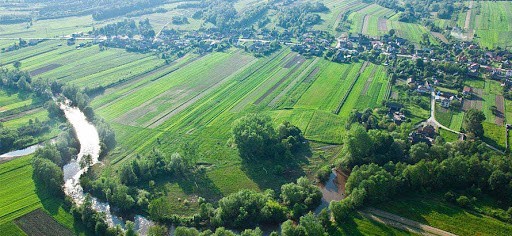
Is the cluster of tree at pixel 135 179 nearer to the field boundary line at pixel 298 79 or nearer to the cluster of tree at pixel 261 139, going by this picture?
the cluster of tree at pixel 261 139

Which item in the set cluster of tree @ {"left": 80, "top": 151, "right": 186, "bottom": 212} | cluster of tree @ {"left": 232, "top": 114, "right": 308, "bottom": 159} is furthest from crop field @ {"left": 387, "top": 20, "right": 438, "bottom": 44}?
Answer: cluster of tree @ {"left": 80, "top": 151, "right": 186, "bottom": 212}

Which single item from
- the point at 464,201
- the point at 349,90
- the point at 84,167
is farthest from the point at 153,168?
the point at 349,90

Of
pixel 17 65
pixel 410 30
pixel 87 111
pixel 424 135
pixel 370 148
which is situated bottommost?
pixel 87 111

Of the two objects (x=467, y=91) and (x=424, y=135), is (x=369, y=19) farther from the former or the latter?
(x=424, y=135)

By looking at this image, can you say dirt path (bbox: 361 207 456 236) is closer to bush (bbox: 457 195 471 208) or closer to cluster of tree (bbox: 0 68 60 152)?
bush (bbox: 457 195 471 208)

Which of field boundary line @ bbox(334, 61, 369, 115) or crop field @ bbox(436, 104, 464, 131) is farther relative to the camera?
field boundary line @ bbox(334, 61, 369, 115)

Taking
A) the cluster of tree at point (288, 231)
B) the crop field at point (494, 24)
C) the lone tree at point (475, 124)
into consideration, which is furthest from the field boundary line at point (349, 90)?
the crop field at point (494, 24)

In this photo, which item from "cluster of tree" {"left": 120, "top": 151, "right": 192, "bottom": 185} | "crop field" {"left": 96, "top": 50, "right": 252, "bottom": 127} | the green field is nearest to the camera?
the green field

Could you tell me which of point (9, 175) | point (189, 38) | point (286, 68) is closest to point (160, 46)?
point (189, 38)
